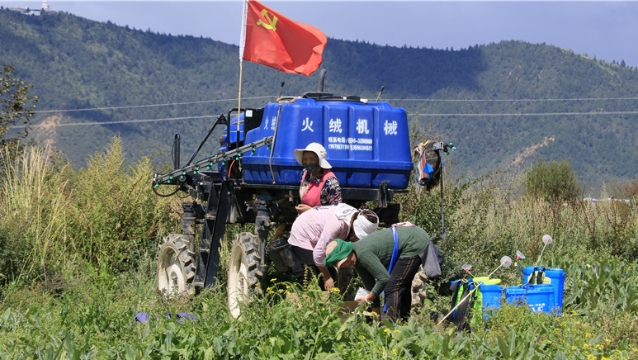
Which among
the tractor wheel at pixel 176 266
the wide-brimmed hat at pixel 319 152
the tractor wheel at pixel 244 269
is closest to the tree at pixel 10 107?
the tractor wheel at pixel 176 266

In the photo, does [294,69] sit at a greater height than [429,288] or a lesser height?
greater

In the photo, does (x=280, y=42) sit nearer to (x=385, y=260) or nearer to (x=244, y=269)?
(x=244, y=269)

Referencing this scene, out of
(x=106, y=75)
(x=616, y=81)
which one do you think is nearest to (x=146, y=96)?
(x=106, y=75)

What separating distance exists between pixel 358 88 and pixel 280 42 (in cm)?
11196

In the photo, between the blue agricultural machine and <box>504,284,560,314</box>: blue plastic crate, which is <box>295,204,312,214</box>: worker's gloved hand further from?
<box>504,284,560,314</box>: blue plastic crate

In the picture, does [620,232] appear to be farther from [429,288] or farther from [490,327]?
[490,327]

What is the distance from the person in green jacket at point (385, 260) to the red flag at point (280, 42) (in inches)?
160

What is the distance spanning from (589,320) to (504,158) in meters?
75.9

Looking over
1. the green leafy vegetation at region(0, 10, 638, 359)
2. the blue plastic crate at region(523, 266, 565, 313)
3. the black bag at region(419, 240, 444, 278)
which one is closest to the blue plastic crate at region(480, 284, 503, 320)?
the green leafy vegetation at region(0, 10, 638, 359)

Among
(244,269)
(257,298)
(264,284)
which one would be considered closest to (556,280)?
(264,284)

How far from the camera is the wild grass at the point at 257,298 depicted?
7.54m

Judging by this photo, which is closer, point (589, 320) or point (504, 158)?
point (589, 320)

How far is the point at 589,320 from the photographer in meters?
10.3

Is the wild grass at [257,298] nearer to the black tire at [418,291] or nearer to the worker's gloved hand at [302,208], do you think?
the black tire at [418,291]
